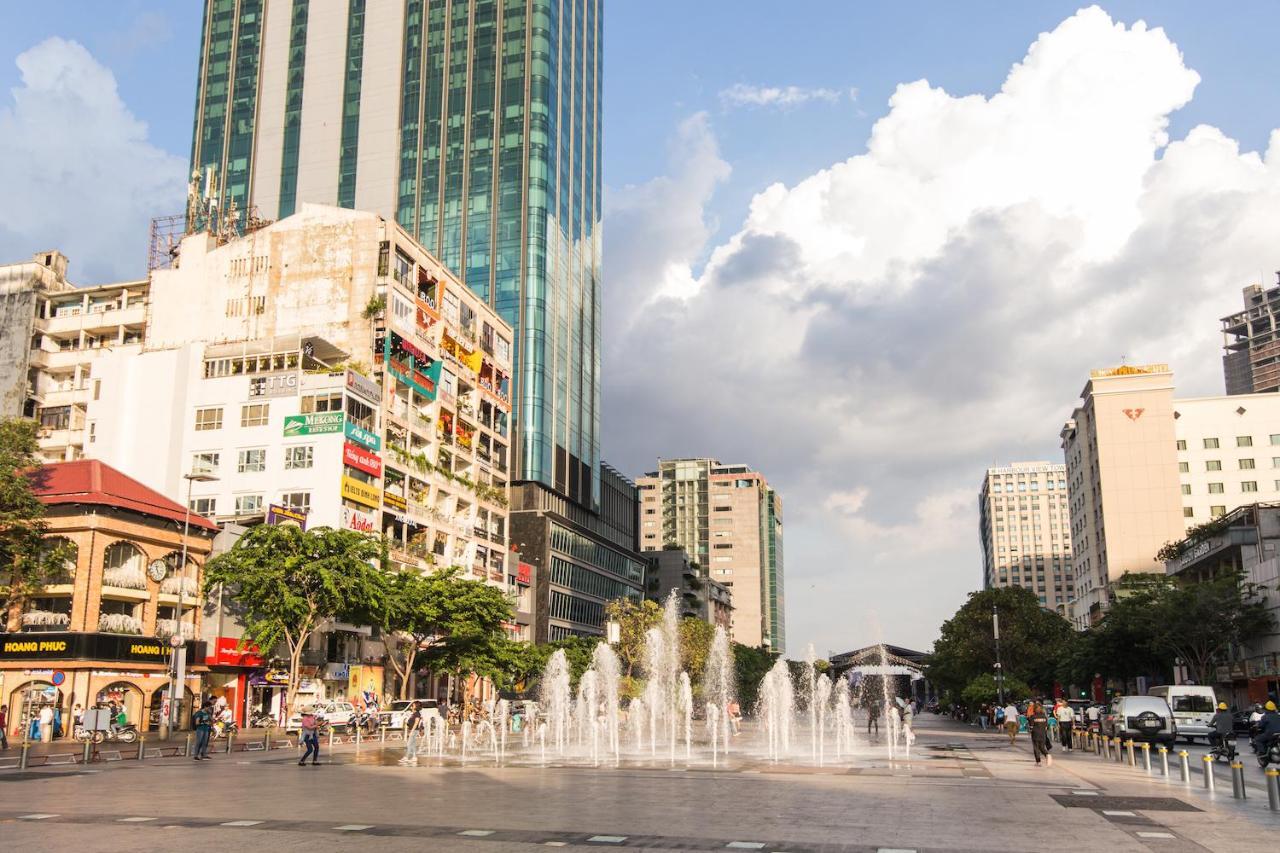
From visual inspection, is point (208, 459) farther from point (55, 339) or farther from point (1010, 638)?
point (1010, 638)

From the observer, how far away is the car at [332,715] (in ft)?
163

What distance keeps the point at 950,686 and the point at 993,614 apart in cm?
1705

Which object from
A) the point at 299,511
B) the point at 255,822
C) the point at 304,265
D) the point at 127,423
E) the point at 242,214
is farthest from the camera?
the point at 242,214

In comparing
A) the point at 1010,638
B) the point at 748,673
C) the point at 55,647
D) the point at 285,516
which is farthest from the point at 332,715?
the point at 748,673

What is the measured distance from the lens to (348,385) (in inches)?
2485

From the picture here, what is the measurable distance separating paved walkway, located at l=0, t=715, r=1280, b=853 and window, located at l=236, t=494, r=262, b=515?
34367mm

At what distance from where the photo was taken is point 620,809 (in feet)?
61.2

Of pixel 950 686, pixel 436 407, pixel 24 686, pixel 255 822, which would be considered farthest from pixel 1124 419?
pixel 255 822

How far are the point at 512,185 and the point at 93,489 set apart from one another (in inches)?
2548

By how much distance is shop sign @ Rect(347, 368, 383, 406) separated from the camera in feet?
209

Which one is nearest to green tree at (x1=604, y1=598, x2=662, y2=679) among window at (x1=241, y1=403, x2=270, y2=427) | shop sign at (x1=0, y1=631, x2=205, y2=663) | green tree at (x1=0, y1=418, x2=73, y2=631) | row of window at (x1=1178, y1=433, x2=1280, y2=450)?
window at (x1=241, y1=403, x2=270, y2=427)

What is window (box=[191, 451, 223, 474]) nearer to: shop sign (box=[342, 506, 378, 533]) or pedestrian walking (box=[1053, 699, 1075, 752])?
shop sign (box=[342, 506, 378, 533])

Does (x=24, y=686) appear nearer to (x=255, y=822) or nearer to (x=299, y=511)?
(x=299, y=511)

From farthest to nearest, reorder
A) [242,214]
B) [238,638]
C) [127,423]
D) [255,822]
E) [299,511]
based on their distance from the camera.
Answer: [242,214]
[127,423]
[299,511]
[238,638]
[255,822]
